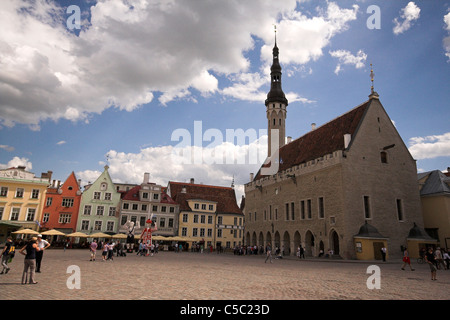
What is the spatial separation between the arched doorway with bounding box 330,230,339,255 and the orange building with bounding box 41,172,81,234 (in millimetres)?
34753

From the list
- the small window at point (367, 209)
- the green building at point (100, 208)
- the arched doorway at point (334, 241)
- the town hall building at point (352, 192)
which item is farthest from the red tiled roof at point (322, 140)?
the green building at point (100, 208)

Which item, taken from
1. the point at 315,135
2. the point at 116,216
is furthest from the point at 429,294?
the point at 116,216

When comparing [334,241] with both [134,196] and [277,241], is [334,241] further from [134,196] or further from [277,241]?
[134,196]

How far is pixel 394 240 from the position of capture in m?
33.1

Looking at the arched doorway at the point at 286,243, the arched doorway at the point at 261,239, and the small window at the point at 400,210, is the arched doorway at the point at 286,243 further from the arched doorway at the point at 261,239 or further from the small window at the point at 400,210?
the small window at the point at 400,210

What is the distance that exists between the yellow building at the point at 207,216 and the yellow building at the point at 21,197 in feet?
68.3

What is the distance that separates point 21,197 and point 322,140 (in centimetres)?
4111

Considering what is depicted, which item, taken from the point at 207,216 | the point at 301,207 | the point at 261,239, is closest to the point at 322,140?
the point at 301,207

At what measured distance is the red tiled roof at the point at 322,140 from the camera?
37094 millimetres

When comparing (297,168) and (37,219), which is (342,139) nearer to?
(297,168)

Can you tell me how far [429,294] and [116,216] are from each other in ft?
146

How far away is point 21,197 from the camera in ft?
136

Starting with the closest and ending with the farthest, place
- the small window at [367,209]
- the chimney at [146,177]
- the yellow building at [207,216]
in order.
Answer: the small window at [367,209]
the chimney at [146,177]
the yellow building at [207,216]

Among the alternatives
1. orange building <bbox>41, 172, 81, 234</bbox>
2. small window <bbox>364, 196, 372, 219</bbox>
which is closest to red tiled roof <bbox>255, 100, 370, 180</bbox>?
small window <bbox>364, 196, 372, 219</bbox>
